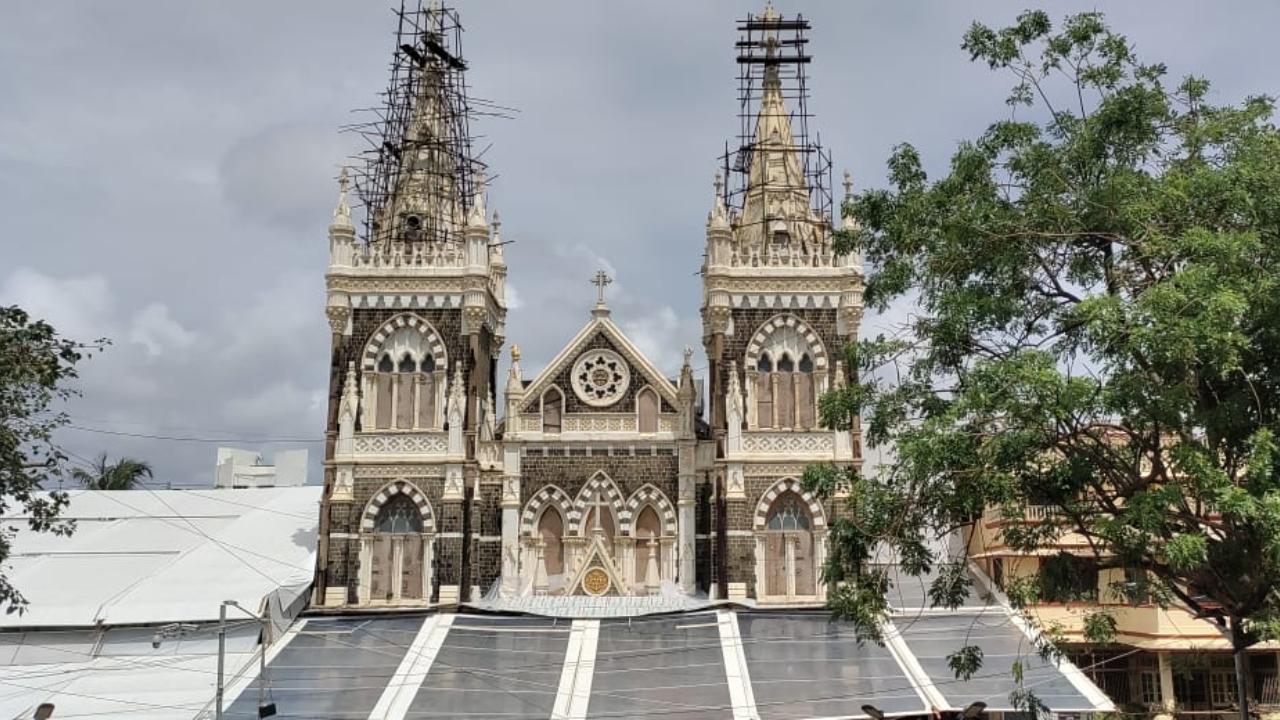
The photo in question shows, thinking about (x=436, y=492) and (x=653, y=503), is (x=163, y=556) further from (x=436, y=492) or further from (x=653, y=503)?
(x=653, y=503)

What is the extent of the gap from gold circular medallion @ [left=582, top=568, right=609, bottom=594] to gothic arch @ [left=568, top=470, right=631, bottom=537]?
112 centimetres

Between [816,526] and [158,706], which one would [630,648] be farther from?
[158,706]

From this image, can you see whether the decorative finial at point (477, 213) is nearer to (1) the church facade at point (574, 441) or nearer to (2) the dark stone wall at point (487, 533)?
(1) the church facade at point (574, 441)

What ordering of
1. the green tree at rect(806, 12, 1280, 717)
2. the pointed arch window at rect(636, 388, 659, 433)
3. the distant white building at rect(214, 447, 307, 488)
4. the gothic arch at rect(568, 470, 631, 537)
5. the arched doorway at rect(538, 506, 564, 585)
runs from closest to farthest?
the green tree at rect(806, 12, 1280, 717) < the gothic arch at rect(568, 470, 631, 537) < the arched doorway at rect(538, 506, 564, 585) < the pointed arch window at rect(636, 388, 659, 433) < the distant white building at rect(214, 447, 307, 488)

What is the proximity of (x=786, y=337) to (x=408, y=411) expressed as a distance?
33.3ft

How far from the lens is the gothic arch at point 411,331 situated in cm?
3206

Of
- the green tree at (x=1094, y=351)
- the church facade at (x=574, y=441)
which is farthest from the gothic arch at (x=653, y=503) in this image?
the green tree at (x=1094, y=351)

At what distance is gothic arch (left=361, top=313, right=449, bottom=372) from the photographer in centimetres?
3206

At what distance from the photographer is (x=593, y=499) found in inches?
1245

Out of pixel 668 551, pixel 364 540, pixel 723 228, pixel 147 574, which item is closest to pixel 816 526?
pixel 668 551

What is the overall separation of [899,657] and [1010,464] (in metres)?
13.8

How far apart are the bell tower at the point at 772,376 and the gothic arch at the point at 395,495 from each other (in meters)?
7.28

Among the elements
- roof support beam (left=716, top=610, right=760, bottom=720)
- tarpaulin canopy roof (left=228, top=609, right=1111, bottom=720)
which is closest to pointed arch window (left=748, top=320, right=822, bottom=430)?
tarpaulin canopy roof (left=228, top=609, right=1111, bottom=720)

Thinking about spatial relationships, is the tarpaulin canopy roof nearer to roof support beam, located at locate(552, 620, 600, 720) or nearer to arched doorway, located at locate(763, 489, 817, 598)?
roof support beam, located at locate(552, 620, 600, 720)
